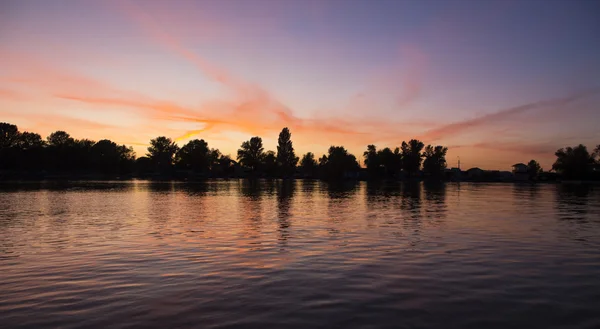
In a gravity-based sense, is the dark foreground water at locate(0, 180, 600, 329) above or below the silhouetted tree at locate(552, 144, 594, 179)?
below

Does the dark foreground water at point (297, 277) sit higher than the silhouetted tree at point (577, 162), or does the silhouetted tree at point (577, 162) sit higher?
the silhouetted tree at point (577, 162)

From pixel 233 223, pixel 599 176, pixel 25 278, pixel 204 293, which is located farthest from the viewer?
pixel 599 176

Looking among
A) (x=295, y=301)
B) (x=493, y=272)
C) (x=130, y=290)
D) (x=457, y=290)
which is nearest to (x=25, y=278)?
(x=130, y=290)

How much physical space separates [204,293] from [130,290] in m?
2.45

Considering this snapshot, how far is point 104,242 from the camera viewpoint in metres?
21.7

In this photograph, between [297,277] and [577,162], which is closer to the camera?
[297,277]

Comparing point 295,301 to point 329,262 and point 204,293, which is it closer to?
point 204,293

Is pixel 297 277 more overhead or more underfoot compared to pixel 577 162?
more underfoot

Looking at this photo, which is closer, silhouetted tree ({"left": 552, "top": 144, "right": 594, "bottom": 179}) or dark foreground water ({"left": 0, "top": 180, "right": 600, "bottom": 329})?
dark foreground water ({"left": 0, "top": 180, "right": 600, "bottom": 329})

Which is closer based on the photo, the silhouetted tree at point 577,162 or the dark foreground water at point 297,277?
the dark foreground water at point 297,277

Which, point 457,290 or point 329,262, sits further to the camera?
point 329,262

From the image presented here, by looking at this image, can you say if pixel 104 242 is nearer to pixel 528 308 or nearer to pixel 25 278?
pixel 25 278

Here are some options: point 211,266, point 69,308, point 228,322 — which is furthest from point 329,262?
point 69,308

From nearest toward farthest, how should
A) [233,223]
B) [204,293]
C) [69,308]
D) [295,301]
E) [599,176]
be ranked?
[69,308]
[295,301]
[204,293]
[233,223]
[599,176]
